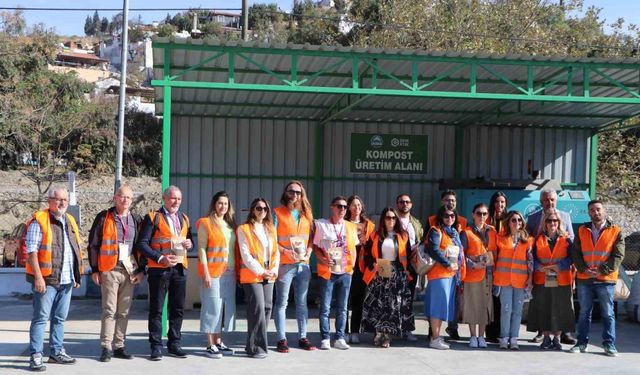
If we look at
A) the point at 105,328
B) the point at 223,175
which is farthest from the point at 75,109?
the point at 105,328

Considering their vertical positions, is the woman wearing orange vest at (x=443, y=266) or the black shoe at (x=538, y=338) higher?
the woman wearing orange vest at (x=443, y=266)

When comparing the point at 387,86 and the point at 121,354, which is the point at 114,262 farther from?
the point at 387,86

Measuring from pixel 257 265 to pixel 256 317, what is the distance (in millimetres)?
566

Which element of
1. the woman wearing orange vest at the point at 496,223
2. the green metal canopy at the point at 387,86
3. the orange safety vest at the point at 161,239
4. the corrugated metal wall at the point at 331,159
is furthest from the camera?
the corrugated metal wall at the point at 331,159

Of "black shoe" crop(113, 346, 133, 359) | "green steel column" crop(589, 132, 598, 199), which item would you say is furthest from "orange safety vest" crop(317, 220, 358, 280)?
"green steel column" crop(589, 132, 598, 199)

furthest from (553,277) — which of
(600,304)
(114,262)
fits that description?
(114,262)

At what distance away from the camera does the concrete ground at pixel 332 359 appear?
7.41 metres

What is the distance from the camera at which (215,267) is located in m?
7.77

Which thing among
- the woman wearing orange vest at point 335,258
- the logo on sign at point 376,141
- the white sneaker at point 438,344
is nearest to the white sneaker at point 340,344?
the woman wearing orange vest at point 335,258

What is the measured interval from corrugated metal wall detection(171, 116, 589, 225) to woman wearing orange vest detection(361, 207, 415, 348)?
5435mm

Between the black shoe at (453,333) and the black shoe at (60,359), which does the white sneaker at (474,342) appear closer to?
the black shoe at (453,333)

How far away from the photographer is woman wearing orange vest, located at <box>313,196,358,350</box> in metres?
8.25

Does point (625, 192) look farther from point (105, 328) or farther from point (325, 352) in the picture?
point (105, 328)

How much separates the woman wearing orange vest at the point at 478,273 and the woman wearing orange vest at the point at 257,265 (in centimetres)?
228
